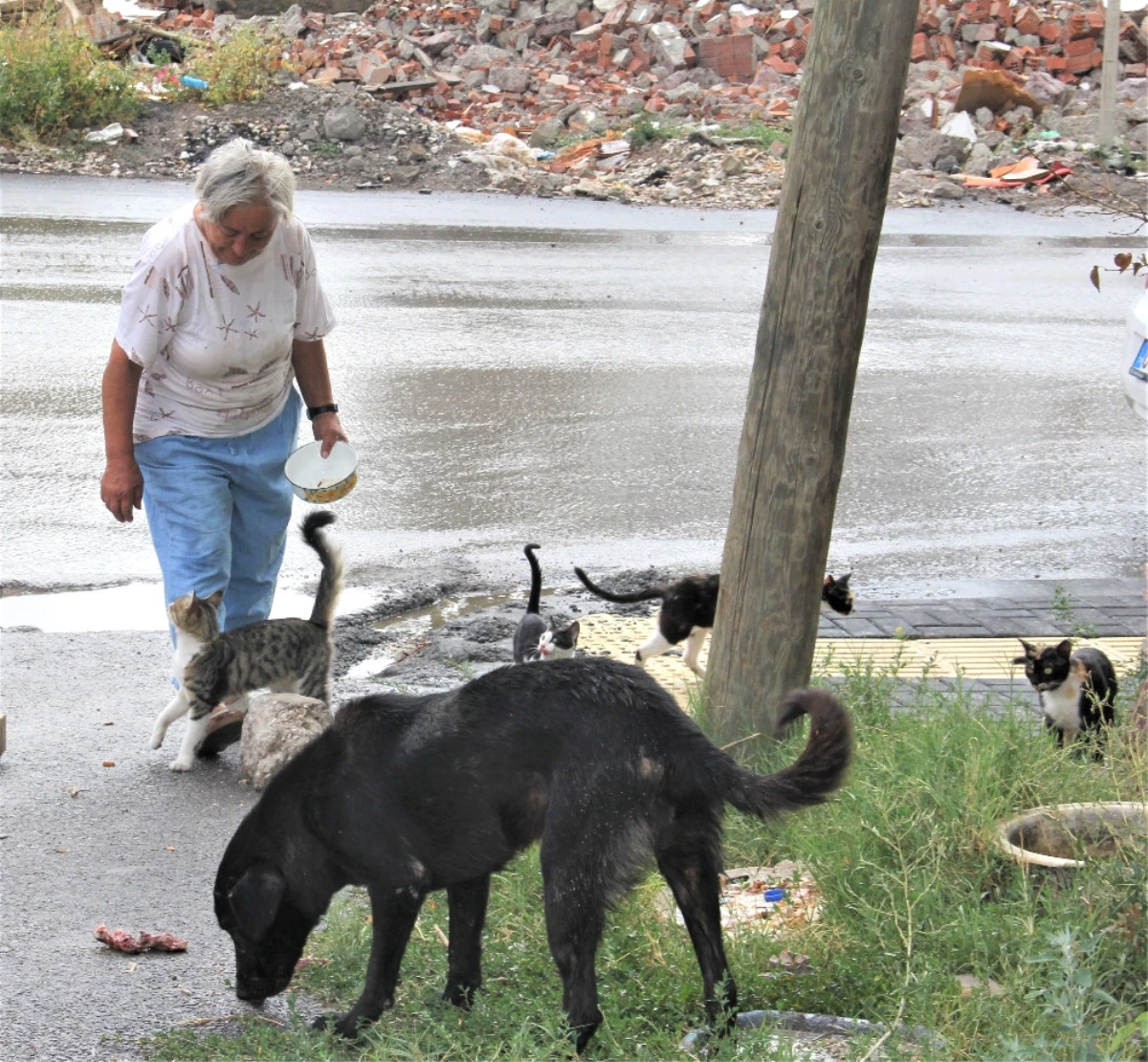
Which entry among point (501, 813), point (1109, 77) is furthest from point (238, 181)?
point (1109, 77)

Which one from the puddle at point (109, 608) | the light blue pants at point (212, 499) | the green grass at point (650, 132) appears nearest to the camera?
the light blue pants at point (212, 499)

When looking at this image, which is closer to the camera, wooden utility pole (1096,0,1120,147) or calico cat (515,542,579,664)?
calico cat (515,542,579,664)

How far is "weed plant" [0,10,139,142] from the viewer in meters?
19.6

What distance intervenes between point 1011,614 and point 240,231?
3.83 m

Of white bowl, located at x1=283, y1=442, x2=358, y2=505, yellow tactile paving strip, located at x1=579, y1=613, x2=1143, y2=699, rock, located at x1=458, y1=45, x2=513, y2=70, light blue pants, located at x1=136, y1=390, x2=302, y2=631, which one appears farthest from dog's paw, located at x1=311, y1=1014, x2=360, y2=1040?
rock, located at x1=458, y1=45, x2=513, y2=70

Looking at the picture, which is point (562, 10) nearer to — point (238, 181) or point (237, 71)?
point (237, 71)

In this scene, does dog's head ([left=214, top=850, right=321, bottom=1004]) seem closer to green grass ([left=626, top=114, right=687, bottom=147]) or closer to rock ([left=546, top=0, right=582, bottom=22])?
green grass ([left=626, top=114, right=687, bottom=147])

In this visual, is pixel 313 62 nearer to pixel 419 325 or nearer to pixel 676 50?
pixel 676 50

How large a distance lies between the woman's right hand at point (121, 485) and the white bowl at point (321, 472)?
0.54m

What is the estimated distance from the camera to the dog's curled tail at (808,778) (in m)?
3.36

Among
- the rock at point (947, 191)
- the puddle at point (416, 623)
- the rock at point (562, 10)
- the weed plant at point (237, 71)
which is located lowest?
the puddle at point (416, 623)

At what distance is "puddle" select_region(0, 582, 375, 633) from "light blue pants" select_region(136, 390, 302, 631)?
0.92m

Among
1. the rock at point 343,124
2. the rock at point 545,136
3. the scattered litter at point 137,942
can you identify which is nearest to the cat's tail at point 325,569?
the scattered litter at point 137,942

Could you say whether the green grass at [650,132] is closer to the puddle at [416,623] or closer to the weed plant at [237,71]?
the weed plant at [237,71]
